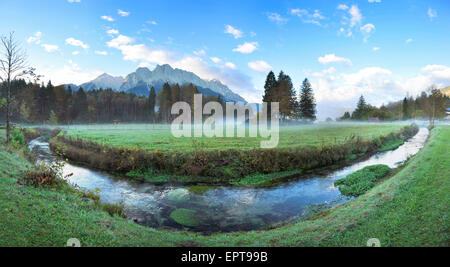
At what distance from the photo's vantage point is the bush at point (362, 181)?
38.1ft

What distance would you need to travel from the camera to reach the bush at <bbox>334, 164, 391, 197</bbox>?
38.1 ft

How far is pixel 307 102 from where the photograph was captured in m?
52.3

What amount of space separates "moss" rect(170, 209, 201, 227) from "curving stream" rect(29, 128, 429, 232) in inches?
5.6

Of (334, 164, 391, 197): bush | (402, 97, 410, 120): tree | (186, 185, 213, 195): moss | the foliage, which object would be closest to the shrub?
(186, 185, 213, 195): moss

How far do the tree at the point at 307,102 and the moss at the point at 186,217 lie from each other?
160ft

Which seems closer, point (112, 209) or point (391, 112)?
point (112, 209)

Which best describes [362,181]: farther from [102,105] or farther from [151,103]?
[102,105]

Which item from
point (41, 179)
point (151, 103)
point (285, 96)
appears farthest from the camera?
point (151, 103)

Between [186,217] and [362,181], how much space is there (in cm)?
1106

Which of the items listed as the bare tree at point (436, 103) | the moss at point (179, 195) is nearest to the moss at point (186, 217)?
the moss at point (179, 195)

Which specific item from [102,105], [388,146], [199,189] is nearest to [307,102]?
[388,146]

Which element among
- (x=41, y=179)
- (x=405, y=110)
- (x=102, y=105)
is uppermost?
(x=102, y=105)

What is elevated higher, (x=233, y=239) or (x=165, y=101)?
(x=165, y=101)
